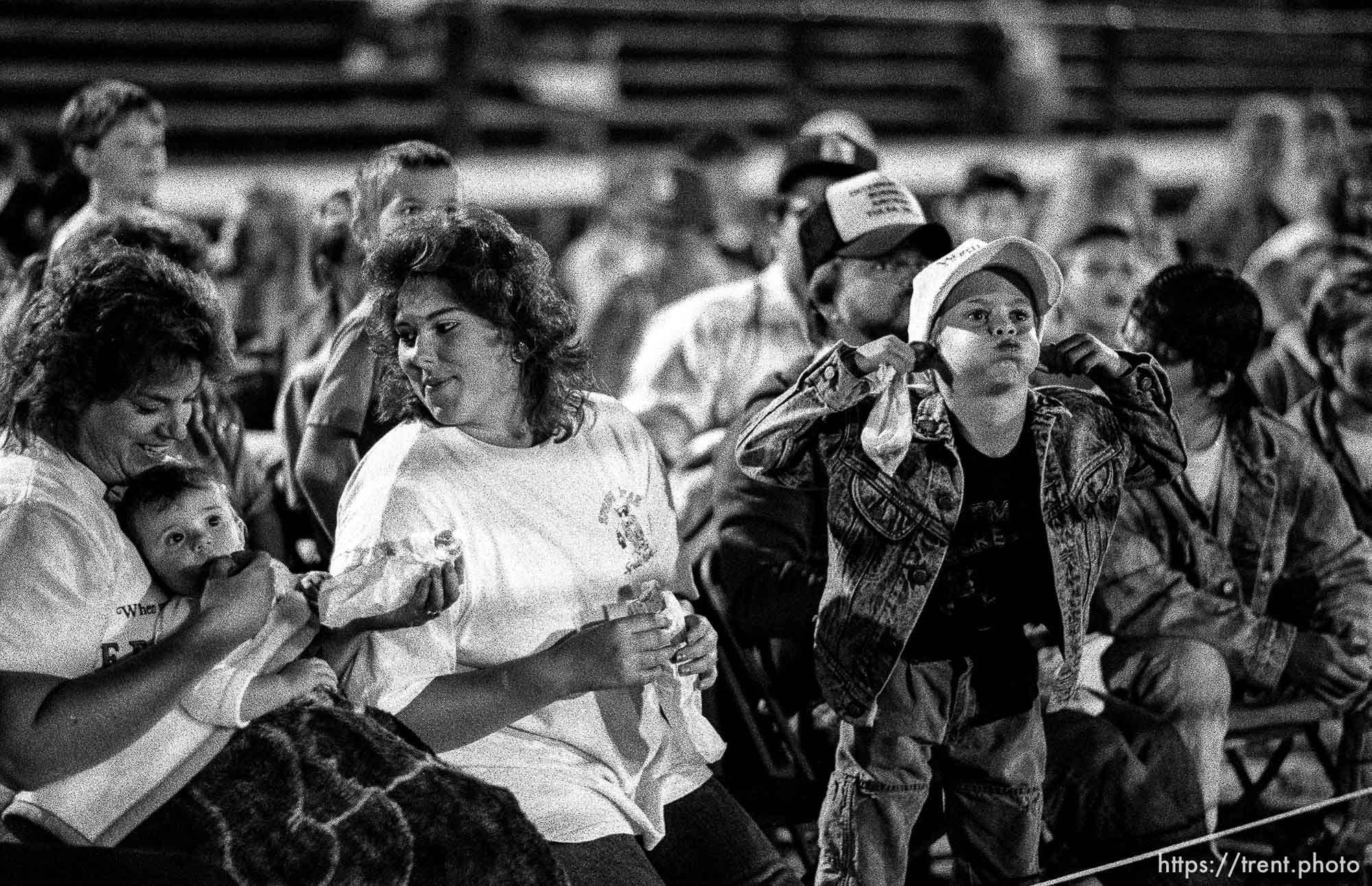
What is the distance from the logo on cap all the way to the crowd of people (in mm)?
1210

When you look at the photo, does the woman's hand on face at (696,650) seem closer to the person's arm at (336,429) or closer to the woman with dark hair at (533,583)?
the woman with dark hair at (533,583)

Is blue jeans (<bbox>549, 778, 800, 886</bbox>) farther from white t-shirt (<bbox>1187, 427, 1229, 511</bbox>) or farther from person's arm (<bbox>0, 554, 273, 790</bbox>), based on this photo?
white t-shirt (<bbox>1187, 427, 1229, 511</bbox>)

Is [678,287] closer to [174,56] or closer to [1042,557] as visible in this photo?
[1042,557]

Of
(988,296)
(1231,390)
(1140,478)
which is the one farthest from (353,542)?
(1231,390)

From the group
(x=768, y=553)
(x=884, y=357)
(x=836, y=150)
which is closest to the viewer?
(x=884, y=357)

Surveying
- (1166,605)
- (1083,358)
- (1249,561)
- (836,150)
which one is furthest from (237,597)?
(836,150)

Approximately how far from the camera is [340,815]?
2.58 m

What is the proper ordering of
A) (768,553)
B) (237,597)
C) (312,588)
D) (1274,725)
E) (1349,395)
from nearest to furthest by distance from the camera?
1. (237,597)
2. (312,588)
3. (768,553)
4. (1274,725)
5. (1349,395)

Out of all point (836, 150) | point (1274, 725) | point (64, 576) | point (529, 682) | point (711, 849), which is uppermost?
point (836, 150)

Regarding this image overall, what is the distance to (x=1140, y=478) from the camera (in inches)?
133

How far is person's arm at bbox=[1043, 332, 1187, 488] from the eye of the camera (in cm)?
325

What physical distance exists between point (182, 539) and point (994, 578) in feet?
4.34

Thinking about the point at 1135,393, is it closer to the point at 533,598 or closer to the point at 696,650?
the point at 696,650

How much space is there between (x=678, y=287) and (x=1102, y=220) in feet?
6.24
